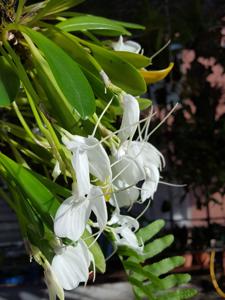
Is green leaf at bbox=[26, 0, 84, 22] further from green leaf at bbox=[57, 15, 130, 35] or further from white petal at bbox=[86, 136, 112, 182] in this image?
white petal at bbox=[86, 136, 112, 182]

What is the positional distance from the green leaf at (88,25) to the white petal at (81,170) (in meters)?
0.26

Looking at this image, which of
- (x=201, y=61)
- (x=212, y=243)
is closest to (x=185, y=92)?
(x=201, y=61)

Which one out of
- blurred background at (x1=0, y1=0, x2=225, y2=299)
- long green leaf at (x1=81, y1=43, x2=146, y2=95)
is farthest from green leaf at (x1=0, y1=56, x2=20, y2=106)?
blurred background at (x1=0, y1=0, x2=225, y2=299)

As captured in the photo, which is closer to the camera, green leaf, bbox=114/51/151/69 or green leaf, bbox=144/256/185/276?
green leaf, bbox=114/51/151/69

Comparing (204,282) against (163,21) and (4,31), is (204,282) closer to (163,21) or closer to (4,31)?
(163,21)

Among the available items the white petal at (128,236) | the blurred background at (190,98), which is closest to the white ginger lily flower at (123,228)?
the white petal at (128,236)

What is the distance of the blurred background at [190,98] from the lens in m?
2.23

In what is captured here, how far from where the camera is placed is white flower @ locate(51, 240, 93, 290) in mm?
555

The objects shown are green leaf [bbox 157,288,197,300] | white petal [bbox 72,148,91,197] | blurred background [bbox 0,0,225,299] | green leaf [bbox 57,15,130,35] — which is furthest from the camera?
blurred background [bbox 0,0,225,299]

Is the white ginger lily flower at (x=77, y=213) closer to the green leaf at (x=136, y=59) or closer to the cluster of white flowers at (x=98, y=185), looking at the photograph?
the cluster of white flowers at (x=98, y=185)

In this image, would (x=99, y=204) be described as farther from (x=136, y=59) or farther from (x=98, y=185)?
(x=136, y=59)

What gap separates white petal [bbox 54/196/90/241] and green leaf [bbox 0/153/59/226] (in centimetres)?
5

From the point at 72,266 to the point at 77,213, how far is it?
81 millimetres

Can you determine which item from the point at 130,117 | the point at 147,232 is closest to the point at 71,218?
the point at 130,117
